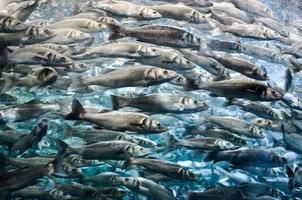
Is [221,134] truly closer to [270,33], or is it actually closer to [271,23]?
[270,33]

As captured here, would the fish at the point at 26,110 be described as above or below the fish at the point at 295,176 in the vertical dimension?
above

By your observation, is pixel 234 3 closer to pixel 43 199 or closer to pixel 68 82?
pixel 68 82

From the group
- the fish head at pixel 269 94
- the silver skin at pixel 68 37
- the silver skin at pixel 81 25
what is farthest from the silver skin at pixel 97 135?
the fish head at pixel 269 94

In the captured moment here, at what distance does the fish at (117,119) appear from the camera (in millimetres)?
5523

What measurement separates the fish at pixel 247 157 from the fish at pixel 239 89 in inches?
42.1

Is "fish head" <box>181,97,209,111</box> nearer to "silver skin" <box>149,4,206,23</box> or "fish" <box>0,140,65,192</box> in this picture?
"silver skin" <box>149,4,206,23</box>

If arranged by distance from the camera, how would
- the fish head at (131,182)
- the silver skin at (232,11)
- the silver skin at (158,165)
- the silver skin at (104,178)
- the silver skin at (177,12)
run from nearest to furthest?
the silver skin at (177,12) → the silver skin at (158,165) → the fish head at (131,182) → the silver skin at (232,11) → the silver skin at (104,178)

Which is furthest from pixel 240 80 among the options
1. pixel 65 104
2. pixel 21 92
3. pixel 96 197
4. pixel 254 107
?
pixel 21 92

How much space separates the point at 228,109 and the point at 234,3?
5.07 feet

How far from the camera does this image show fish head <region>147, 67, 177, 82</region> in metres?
5.31

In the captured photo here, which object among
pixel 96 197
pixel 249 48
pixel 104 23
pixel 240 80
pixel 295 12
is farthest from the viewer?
pixel 295 12

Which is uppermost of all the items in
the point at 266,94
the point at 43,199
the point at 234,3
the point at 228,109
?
the point at 234,3

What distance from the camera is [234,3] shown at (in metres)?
6.98

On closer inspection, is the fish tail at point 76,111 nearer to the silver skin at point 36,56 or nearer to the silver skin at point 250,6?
the silver skin at point 36,56
